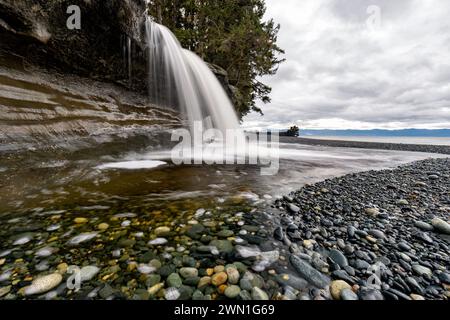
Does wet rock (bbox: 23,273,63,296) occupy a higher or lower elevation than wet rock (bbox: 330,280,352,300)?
higher

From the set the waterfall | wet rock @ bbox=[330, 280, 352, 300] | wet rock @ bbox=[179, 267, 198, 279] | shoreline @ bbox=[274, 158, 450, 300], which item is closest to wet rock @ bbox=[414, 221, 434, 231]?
shoreline @ bbox=[274, 158, 450, 300]

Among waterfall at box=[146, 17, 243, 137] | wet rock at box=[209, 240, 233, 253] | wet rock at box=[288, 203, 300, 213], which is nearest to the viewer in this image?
wet rock at box=[209, 240, 233, 253]

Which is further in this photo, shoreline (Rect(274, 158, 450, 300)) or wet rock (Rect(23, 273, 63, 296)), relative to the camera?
shoreline (Rect(274, 158, 450, 300))

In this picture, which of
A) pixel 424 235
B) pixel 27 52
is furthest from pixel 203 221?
pixel 27 52

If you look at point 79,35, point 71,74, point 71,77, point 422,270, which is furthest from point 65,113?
point 422,270

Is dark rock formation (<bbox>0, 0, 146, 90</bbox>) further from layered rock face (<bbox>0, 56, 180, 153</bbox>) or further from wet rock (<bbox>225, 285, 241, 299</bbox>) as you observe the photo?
wet rock (<bbox>225, 285, 241, 299</bbox>)

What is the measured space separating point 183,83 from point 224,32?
9.72 metres

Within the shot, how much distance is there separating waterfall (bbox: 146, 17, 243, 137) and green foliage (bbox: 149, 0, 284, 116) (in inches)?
165

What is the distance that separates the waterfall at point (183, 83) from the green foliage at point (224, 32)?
4200 millimetres

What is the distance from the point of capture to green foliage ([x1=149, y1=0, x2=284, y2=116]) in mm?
16031

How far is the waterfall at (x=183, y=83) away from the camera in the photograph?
32.1 ft

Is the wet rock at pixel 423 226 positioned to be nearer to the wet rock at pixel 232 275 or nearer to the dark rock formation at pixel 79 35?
the wet rock at pixel 232 275

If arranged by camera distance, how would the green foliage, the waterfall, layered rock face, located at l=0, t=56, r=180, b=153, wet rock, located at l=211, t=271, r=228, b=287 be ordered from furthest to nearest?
the green foliage
the waterfall
layered rock face, located at l=0, t=56, r=180, b=153
wet rock, located at l=211, t=271, r=228, b=287

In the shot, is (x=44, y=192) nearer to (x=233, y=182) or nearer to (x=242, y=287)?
(x=233, y=182)
